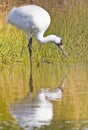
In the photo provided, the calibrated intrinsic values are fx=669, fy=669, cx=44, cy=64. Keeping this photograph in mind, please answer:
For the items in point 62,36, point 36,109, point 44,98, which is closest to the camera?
point 36,109

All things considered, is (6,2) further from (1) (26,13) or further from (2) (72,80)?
(2) (72,80)

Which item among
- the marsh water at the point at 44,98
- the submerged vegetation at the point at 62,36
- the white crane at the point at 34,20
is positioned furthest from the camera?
the submerged vegetation at the point at 62,36

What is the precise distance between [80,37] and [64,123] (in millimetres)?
10130

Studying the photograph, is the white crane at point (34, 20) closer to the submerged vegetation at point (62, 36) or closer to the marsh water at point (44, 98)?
the marsh water at point (44, 98)

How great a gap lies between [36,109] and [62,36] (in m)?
9.12

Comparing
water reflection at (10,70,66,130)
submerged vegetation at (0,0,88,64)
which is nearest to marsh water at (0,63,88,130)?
water reflection at (10,70,66,130)

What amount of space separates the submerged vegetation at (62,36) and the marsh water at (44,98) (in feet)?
4.57

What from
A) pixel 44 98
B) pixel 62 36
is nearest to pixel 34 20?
pixel 62 36

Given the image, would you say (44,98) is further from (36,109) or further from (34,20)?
(34,20)

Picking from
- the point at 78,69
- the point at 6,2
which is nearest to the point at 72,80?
the point at 78,69

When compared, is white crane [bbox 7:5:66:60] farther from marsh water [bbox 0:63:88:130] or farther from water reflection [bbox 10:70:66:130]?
water reflection [bbox 10:70:66:130]

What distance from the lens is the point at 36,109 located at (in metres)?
9.12

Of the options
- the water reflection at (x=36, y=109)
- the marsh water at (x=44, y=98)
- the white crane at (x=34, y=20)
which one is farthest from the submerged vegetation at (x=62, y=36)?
the water reflection at (x=36, y=109)

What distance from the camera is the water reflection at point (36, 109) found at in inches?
318
